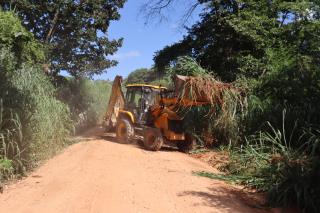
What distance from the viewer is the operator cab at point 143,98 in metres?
15.5

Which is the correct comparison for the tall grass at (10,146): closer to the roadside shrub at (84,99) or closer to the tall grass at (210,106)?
the tall grass at (210,106)

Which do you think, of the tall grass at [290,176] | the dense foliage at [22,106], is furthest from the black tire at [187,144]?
the tall grass at [290,176]

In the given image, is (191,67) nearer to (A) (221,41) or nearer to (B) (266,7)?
(A) (221,41)

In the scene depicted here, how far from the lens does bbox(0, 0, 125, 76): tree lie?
17.5 metres

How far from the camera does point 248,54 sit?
16094 mm

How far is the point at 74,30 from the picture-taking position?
18.7 meters

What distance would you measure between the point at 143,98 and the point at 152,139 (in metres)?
2.02

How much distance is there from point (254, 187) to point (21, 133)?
4894mm

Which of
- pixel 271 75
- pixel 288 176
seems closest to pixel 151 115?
pixel 271 75

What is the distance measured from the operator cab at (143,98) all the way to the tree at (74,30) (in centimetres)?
412

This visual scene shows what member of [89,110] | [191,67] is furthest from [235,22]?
[89,110]

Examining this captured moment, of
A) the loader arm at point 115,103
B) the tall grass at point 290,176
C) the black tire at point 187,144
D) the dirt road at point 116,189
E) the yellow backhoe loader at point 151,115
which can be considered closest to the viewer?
the dirt road at point 116,189

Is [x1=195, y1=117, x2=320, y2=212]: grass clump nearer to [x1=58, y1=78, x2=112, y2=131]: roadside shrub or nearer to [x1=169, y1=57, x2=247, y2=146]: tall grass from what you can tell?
[x1=169, y1=57, x2=247, y2=146]: tall grass

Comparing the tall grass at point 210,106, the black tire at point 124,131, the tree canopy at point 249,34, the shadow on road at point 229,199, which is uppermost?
the tree canopy at point 249,34
